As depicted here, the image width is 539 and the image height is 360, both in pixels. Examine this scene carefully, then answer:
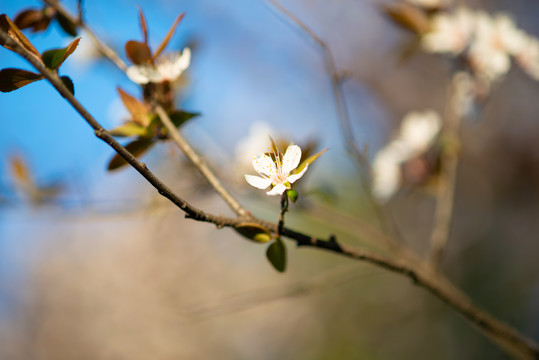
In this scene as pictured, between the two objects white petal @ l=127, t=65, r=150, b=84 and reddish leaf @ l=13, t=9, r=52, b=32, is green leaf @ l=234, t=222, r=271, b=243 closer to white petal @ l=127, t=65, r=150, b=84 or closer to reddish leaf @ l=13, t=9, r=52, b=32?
white petal @ l=127, t=65, r=150, b=84

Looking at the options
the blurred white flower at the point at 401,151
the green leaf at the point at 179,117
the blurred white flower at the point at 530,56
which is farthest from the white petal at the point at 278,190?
the blurred white flower at the point at 530,56

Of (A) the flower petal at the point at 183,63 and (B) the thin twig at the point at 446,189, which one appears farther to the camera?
(B) the thin twig at the point at 446,189

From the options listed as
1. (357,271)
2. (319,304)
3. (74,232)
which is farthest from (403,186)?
(74,232)

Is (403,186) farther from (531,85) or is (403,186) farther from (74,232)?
(74,232)

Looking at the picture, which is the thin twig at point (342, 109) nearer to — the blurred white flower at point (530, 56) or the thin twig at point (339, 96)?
the thin twig at point (339, 96)

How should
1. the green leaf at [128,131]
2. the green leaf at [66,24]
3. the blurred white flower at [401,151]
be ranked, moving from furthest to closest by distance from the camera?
the blurred white flower at [401,151]
the green leaf at [66,24]
the green leaf at [128,131]
